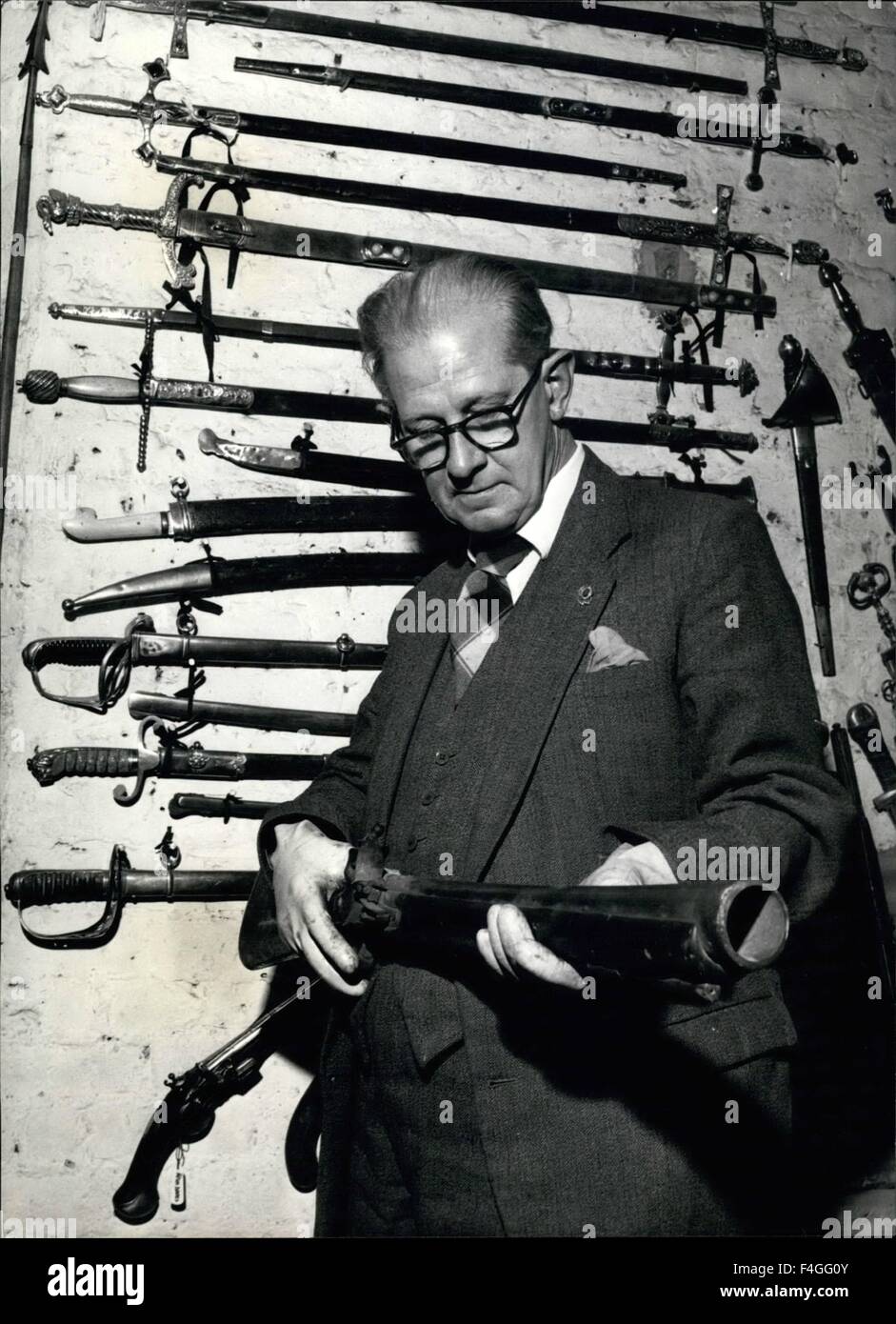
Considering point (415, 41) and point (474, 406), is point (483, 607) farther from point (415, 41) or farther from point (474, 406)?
point (415, 41)

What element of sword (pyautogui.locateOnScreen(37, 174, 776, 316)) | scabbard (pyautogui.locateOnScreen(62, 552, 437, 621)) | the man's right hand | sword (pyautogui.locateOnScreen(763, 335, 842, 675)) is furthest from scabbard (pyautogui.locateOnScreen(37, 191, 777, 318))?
the man's right hand

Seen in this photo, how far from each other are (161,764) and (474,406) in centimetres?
113

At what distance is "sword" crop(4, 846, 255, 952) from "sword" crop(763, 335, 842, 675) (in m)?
1.61

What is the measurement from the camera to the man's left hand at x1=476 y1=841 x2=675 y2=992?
4.39ft

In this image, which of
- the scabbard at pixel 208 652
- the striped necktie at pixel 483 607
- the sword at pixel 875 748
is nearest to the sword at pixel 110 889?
A: the scabbard at pixel 208 652

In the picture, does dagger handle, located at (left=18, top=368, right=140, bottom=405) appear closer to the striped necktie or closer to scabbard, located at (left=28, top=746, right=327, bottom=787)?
scabbard, located at (left=28, top=746, right=327, bottom=787)

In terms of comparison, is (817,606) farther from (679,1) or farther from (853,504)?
(679,1)

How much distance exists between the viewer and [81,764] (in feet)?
8.02

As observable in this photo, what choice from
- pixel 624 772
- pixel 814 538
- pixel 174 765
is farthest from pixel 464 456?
pixel 814 538

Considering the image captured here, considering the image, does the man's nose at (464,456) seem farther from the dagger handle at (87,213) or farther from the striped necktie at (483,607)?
the dagger handle at (87,213)

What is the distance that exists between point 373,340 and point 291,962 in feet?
4.59

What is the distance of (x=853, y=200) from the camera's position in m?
3.12
